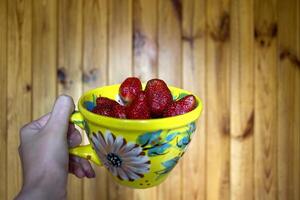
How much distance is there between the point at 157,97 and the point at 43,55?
86 centimetres

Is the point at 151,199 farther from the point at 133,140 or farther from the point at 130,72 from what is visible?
the point at 133,140

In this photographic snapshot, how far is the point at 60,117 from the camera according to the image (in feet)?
2.18

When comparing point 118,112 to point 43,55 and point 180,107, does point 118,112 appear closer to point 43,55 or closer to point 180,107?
point 180,107

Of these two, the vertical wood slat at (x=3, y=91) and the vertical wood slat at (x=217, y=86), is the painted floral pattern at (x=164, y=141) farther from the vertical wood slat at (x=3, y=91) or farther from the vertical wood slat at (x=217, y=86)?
A: the vertical wood slat at (x=3, y=91)

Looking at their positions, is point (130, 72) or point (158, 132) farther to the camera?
point (130, 72)

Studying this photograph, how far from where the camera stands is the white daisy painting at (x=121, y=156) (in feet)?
1.81

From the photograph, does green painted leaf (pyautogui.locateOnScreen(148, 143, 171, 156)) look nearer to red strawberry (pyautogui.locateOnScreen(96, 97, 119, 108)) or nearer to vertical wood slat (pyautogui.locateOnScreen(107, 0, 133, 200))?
red strawberry (pyautogui.locateOnScreen(96, 97, 119, 108))

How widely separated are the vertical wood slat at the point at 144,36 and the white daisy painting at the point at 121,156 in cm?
80

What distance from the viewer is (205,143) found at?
1394mm

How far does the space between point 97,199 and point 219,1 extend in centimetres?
80

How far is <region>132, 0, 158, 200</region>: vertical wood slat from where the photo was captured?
4.49 ft

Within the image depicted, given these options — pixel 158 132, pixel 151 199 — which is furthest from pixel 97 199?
pixel 158 132

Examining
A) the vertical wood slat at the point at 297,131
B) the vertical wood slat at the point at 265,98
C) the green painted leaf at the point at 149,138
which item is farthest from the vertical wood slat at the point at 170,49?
the green painted leaf at the point at 149,138

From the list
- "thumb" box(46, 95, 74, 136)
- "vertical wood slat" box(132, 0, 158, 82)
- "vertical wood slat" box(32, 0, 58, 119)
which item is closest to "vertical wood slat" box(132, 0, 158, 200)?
"vertical wood slat" box(132, 0, 158, 82)
